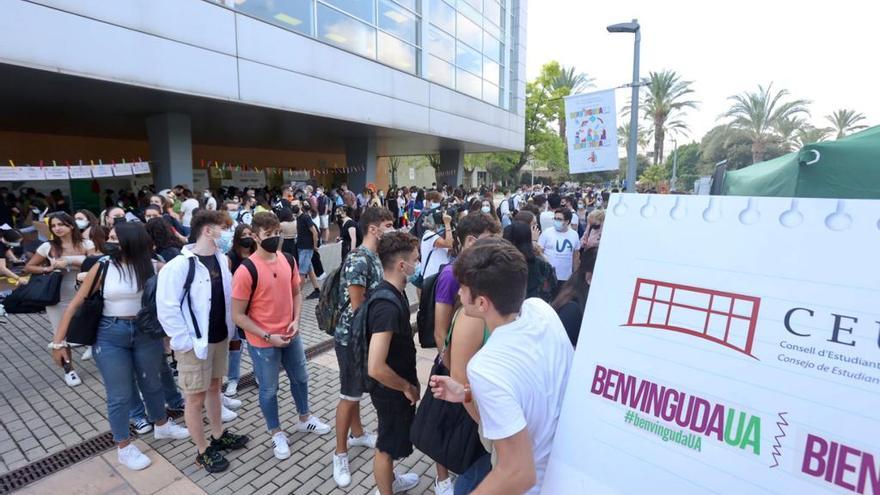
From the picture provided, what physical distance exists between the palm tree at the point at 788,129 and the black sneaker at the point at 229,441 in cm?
3770

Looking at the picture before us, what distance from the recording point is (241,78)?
990 cm

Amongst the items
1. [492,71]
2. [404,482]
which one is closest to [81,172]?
[404,482]

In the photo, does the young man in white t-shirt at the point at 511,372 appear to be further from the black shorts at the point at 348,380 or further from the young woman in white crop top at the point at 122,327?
the young woman in white crop top at the point at 122,327

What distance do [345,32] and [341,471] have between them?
13.0m

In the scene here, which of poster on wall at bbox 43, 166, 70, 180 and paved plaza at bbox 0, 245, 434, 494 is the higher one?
poster on wall at bbox 43, 166, 70, 180

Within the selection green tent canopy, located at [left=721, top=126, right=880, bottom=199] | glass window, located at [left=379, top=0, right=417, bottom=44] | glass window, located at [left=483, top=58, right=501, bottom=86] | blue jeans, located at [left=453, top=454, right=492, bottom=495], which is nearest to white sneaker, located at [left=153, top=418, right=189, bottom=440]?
blue jeans, located at [left=453, top=454, right=492, bottom=495]

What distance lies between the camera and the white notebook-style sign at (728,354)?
885mm

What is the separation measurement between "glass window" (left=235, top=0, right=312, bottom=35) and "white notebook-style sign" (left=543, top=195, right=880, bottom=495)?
11637 mm

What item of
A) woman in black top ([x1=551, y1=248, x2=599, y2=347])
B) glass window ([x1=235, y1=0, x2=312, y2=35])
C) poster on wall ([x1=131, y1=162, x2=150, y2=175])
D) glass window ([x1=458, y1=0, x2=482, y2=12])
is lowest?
woman in black top ([x1=551, y1=248, x2=599, y2=347])

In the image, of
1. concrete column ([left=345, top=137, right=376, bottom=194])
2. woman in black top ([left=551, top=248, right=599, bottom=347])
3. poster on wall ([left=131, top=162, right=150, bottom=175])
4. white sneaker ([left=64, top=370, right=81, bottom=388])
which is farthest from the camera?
concrete column ([left=345, top=137, right=376, bottom=194])

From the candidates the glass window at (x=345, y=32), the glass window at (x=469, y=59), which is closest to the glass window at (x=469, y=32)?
the glass window at (x=469, y=59)

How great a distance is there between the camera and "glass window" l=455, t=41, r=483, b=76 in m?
18.8

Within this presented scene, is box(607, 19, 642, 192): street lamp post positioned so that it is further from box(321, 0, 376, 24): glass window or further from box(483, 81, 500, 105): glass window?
A: box(483, 81, 500, 105): glass window

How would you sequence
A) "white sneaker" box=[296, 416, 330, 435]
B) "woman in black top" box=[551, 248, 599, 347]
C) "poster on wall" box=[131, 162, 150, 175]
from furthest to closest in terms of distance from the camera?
"poster on wall" box=[131, 162, 150, 175]
"white sneaker" box=[296, 416, 330, 435]
"woman in black top" box=[551, 248, 599, 347]
